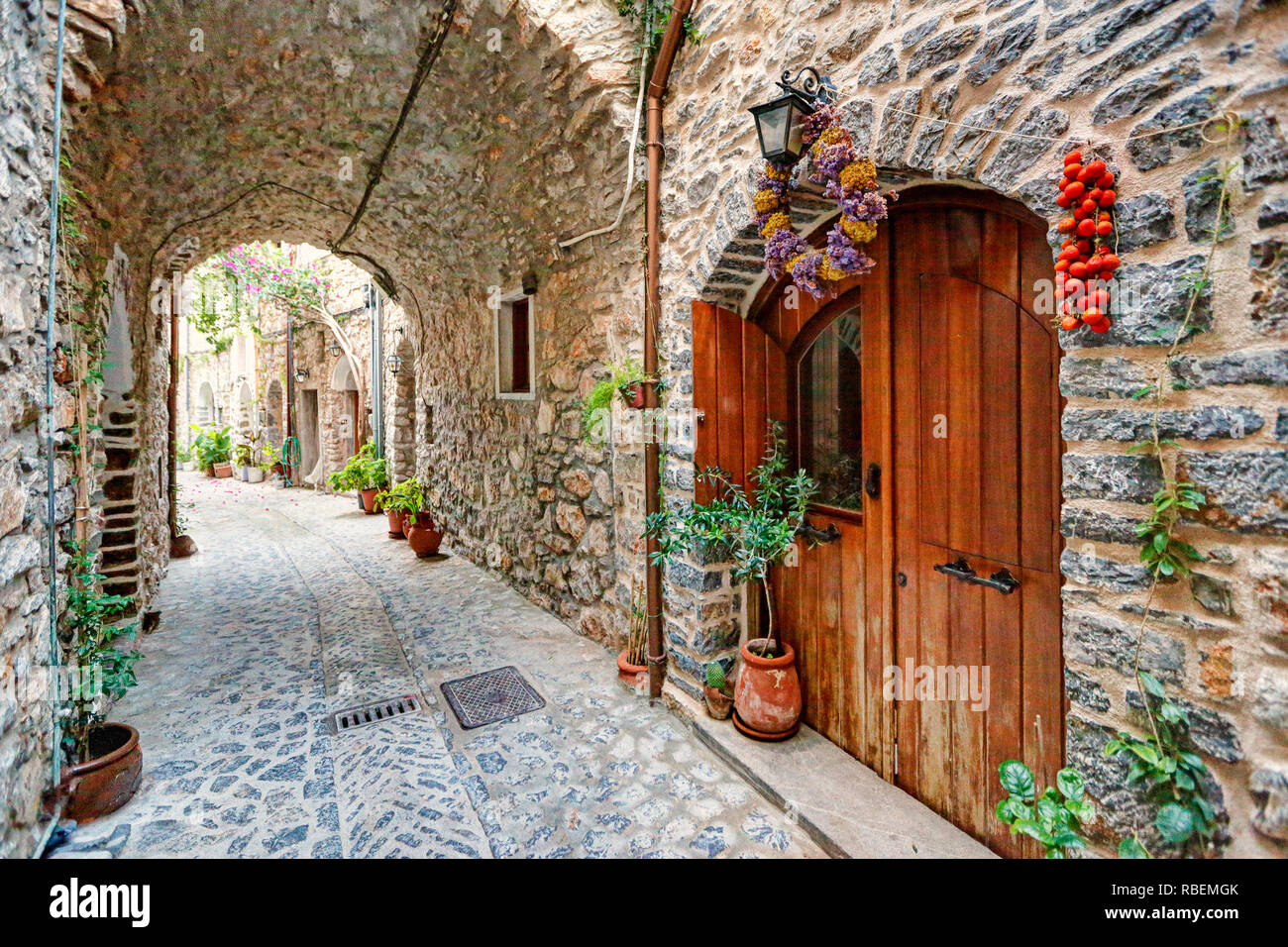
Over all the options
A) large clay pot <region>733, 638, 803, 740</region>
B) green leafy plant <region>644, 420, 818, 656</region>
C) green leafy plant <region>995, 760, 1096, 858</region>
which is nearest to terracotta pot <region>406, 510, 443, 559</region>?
green leafy plant <region>644, 420, 818, 656</region>

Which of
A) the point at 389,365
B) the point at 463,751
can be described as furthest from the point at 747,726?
the point at 389,365

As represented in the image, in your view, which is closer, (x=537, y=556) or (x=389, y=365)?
(x=537, y=556)

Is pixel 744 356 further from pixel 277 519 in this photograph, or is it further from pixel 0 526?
pixel 277 519

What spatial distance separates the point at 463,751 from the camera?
8.61 ft

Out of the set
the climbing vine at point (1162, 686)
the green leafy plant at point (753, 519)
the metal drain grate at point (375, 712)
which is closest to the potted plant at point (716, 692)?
the green leafy plant at point (753, 519)

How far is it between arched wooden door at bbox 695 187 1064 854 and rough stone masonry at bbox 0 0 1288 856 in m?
0.27

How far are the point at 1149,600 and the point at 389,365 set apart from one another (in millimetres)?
8471

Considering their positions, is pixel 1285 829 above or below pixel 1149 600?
below

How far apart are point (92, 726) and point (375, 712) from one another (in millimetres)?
1037

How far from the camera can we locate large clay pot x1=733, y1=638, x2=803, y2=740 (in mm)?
2549

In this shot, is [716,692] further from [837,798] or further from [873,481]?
[873,481]

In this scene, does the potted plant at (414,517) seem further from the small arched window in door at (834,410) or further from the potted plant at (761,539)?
the small arched window in door at (834,410)

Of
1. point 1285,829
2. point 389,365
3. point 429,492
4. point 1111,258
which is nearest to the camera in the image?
point 1285,829

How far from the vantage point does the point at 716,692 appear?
2729 mm
